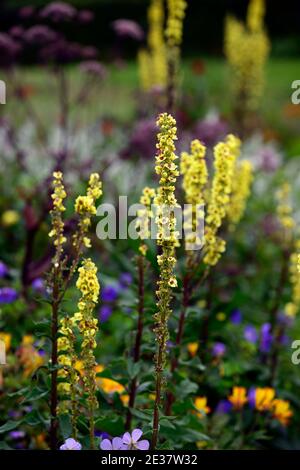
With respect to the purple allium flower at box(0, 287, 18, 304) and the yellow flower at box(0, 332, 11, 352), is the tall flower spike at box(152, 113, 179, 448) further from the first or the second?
the purple allium flower at box(0, 287, 18, 304)

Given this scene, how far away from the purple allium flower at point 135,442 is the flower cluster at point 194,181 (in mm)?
642

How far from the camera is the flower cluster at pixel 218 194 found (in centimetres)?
196

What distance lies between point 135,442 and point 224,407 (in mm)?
940

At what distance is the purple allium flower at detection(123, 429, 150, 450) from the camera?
170 cm

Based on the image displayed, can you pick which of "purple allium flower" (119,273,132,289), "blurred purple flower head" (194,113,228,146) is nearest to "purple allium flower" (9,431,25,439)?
"purple allium flower" (119,273,132,289)

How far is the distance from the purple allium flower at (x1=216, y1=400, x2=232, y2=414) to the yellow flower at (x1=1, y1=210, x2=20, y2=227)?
1.99 meters

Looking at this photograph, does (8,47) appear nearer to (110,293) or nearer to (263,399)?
(110,293)

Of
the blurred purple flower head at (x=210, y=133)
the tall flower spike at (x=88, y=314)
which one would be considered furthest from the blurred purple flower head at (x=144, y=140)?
the tall flower spike at (x=88, y=314)

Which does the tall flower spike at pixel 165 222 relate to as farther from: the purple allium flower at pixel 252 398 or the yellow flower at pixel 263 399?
the purple allium flower at pixel 252 398

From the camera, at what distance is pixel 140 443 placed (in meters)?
1.71

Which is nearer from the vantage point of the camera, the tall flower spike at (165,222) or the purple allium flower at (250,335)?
the tall flower spike at (165,222)

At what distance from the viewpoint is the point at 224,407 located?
8.54ft

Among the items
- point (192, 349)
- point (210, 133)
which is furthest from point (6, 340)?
point (210, 133)

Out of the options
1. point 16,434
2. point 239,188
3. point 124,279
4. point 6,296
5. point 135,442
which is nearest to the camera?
point 135,442
